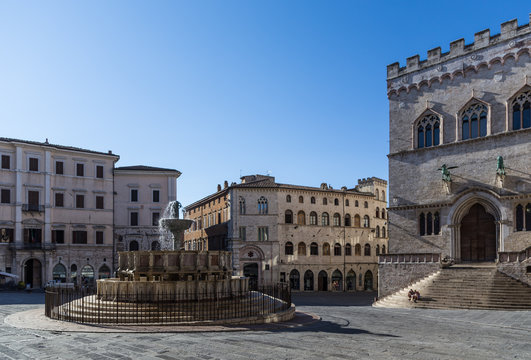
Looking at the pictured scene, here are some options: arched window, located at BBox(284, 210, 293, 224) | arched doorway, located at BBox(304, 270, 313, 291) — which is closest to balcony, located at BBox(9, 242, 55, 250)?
arched window, located at BBox(284, 210, 293, 224)

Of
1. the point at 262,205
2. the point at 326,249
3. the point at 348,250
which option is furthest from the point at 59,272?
the point at 348,250

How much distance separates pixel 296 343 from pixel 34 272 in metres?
34.1

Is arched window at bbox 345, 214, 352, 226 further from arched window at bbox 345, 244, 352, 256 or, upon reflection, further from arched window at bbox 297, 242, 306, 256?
arched window at bbox 297, 242, 306, 256

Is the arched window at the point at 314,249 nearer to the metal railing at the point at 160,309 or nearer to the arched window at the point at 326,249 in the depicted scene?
the arched window at the point at 326,249

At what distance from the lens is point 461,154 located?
29641mm

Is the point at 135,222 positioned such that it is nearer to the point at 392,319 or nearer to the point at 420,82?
the point at 420,82

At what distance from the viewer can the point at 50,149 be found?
41188 millimetres

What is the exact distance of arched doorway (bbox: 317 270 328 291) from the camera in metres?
48.2

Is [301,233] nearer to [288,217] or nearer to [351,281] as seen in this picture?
[288,217]

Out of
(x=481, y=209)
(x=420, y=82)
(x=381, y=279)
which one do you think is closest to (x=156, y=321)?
(x=381, y=279)

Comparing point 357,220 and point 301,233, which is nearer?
point 301,233

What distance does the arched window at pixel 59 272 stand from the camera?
40.6 m

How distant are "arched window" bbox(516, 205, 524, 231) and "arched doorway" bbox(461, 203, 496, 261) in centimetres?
148

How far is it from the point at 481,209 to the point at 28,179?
111 ft
